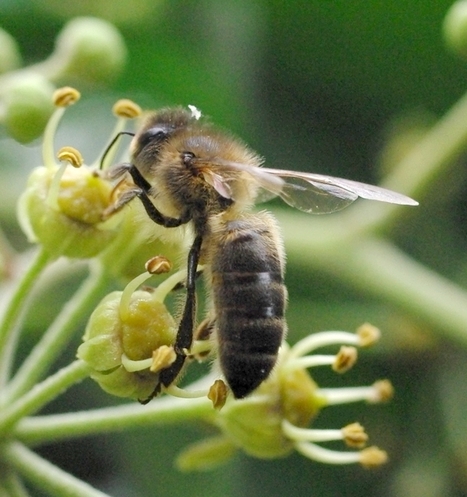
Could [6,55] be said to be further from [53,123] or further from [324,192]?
[324,192]

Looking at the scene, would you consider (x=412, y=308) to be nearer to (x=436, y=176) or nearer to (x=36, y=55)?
(x=436, y=176)

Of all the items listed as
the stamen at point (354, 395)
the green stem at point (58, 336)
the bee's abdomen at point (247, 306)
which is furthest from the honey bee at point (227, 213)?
the stamen at point (354, 395)

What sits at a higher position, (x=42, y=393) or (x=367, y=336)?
(x=367, y=336)

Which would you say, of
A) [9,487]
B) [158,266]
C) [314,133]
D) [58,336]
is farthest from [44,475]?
[314,133]

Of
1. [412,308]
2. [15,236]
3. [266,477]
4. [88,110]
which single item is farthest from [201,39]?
[266,477]

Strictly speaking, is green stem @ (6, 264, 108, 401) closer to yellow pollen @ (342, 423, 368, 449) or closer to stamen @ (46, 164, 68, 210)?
stamen @ (46, 164, 68, 210)

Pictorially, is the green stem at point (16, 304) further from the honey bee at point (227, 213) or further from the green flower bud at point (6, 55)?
the green flower bud at point (6, 55)

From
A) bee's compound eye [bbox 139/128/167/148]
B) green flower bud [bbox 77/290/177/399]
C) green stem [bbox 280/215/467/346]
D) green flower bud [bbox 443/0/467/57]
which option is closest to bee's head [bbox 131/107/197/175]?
bee's compound eye [bbox 139/128/167/148]
